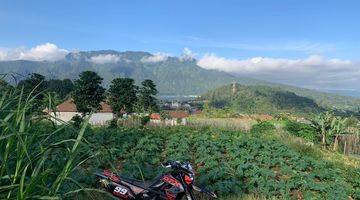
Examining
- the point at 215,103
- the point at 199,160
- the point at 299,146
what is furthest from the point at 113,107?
the point at 215,103

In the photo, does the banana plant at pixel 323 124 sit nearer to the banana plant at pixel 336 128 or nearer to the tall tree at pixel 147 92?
the banana plant at pixel 336 128

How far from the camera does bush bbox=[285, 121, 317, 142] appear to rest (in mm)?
31272

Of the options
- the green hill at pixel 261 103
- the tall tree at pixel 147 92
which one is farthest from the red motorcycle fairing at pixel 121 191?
the green hill at pixel 261 103

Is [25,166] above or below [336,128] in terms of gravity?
above

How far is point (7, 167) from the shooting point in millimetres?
2109

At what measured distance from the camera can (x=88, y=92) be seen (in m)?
43.9

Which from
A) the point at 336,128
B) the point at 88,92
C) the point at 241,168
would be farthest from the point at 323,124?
the point at 88,92

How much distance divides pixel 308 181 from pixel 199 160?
3.22 m

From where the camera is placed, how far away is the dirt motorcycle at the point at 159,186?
6785mm

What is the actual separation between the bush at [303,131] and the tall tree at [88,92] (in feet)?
63.3

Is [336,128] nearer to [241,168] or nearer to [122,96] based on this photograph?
[241,168]

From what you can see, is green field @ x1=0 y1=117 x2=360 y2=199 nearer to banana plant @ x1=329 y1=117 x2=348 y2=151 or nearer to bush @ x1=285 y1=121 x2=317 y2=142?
banana plant @ x1=329 y1=117 x2=348 y2=151

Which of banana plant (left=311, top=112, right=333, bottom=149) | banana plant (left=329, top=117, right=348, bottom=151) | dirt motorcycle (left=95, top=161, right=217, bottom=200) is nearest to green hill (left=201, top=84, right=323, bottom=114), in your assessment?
banana plant (left=311, top=112, right=333, bottom=149)

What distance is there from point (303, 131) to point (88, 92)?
70.1 ft
